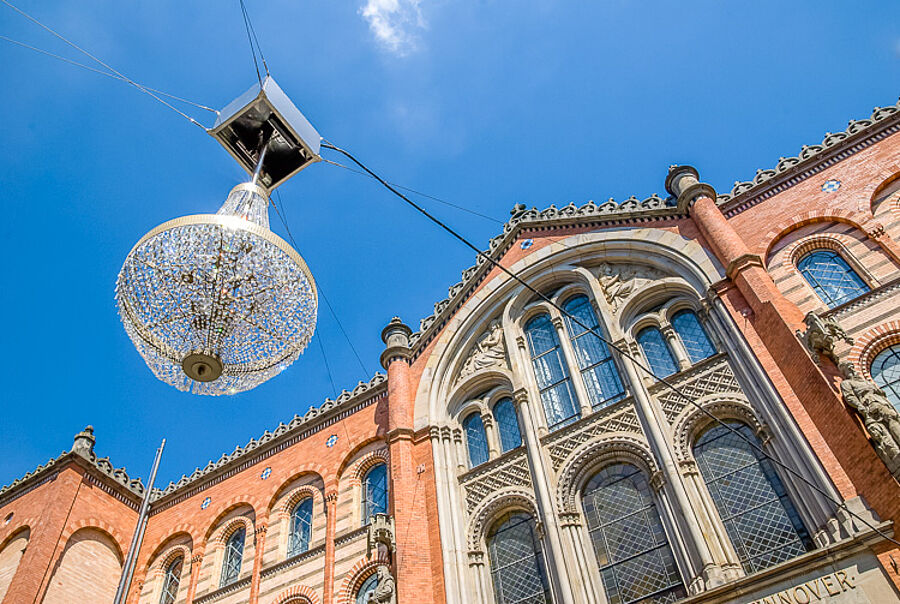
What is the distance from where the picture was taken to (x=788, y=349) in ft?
40.9

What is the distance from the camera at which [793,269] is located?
587 inches

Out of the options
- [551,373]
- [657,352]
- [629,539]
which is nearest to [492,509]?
[629,539]

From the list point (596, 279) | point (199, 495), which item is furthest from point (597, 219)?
point (199, 495)

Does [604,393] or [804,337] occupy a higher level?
[604,393]

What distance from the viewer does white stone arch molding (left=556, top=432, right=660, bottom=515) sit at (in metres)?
14.0

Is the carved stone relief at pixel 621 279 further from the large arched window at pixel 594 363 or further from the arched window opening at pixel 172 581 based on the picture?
the arched window opening at pixel 172 581

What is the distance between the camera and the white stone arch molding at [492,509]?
587 inches

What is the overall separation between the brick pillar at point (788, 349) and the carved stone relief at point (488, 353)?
5.81 metres

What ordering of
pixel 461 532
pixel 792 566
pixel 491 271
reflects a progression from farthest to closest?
1. pixel 491 271
2. pixel 461 532
3. pixel 792 566

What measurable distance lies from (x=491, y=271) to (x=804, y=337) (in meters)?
9.27

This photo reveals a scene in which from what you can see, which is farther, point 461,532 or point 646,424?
point 461,532

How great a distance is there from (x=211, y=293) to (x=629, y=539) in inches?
356

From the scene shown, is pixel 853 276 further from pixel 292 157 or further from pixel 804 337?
pixel 292 157

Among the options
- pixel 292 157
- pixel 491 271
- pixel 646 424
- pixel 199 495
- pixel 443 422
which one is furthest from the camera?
pixel 199 495
